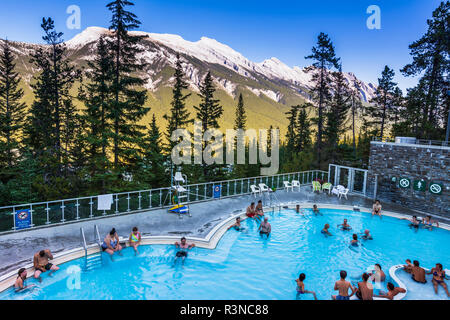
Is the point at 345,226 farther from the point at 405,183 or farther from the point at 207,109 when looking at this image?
the point at 207,109

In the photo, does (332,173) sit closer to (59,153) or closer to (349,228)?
(349,228)

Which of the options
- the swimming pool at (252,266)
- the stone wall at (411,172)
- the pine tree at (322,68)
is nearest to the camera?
the swimming pool at (252,266)

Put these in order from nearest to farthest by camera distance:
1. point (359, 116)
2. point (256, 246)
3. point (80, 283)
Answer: point (80, 283), point (256, 246), point (359, 116)

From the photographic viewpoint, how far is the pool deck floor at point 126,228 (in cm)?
860

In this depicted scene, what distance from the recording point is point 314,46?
24391 millimetres

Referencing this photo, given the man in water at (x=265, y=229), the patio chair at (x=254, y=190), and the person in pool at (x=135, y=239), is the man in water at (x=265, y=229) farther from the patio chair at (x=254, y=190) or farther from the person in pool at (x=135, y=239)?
the person in pool at (x=135, y=239)

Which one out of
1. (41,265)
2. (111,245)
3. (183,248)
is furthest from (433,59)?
(41,265)

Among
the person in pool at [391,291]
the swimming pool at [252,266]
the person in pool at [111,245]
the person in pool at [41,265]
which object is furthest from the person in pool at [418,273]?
the person in pool at [41,265]

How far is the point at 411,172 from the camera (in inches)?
621

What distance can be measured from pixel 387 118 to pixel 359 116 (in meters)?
4.43

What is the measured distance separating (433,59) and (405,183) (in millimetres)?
12792

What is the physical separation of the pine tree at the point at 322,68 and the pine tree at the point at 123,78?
636 inches

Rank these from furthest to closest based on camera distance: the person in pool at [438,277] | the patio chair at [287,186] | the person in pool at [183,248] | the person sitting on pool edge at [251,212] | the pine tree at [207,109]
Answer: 1. the pine tree at [207,109]
2. the patio chair at [287,186]
3. the person sitting on pool edge at [251,212]
4. the person in pool at [183,248]
5. the person in pool at [438,277]
